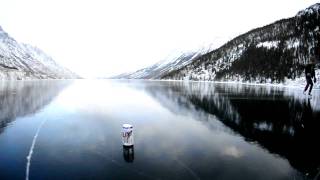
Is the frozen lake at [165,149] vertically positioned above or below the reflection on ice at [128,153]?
below

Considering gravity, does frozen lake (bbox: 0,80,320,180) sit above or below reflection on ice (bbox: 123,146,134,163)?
below

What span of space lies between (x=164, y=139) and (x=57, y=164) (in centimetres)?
596

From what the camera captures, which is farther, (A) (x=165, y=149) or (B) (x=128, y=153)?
(A) (x=165, y=149)

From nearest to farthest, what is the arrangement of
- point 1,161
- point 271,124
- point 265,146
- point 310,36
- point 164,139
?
point 1,161 → point 265,146 → point 164,139 → point 271,124 → point 310,36

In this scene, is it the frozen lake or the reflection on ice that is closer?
the frozen lake

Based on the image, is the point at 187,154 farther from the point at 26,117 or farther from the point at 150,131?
the point at 26,117

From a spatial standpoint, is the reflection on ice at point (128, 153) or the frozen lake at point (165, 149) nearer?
the frozen lake at point (165, 149)

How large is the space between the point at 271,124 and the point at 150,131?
770cm

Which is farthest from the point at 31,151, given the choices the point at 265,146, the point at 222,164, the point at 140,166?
the point at 265,146

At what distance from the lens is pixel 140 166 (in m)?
11.4

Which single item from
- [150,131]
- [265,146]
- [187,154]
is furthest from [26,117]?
[265,146]

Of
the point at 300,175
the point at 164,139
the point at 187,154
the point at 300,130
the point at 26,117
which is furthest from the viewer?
the point at 26,117

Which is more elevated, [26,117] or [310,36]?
[310,36]

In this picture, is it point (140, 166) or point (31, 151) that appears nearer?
point (140, 166)
